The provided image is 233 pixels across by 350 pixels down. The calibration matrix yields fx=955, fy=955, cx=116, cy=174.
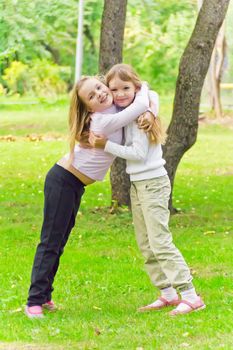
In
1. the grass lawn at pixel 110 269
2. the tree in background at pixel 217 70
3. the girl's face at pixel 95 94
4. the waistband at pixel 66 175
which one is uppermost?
the girl's face at pixel 95 94

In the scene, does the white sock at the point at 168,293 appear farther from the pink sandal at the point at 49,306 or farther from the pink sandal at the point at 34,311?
the pink sandal at the point at 34,311

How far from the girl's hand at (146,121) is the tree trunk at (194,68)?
468 cm

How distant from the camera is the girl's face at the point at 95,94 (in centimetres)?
662

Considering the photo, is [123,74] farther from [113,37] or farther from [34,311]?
[113,37]

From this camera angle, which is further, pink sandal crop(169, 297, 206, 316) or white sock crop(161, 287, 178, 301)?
white sock crop(161, 287, 178, 301)

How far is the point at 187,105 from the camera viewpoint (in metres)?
11.4

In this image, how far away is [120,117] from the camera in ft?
21.5

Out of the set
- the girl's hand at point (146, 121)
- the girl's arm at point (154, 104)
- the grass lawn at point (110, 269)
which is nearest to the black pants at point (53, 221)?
the grass lawn at point (110, 269)

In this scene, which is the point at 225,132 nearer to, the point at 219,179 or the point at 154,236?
the point at 219,179

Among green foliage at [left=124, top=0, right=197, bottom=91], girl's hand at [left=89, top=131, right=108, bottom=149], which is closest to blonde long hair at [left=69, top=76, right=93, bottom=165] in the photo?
girl's hand at [left=89, top=131, right=108, bottom=149]

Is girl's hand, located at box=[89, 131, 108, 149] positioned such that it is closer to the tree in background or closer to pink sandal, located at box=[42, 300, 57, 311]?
pink sandal, located at box=[42, 300, 57, 311]

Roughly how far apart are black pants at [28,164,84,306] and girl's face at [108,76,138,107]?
63cm

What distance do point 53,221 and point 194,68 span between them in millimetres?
4861

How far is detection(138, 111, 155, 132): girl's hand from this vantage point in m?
6.61
